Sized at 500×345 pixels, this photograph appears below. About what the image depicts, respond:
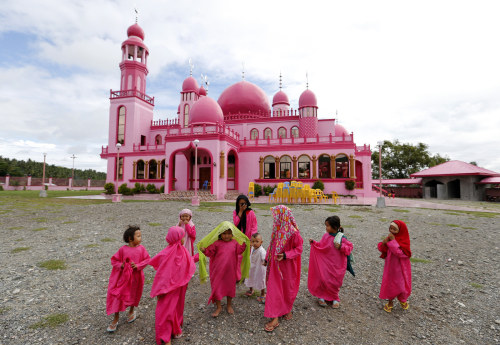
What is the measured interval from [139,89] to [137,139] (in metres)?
5.29

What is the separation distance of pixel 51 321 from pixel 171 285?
5.41ft

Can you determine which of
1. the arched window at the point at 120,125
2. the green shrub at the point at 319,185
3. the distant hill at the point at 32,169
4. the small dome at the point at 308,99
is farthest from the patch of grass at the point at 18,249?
the distant hill at the point at 32,169

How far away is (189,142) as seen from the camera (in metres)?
18.7

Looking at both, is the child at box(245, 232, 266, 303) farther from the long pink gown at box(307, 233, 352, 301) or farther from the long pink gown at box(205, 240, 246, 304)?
the long pink gown at box(307, 233, 352, 301)

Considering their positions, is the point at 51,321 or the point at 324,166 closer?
the point at 51,321

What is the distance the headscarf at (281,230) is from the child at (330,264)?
14.7 inches

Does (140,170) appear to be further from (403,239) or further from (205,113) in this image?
(403,239)

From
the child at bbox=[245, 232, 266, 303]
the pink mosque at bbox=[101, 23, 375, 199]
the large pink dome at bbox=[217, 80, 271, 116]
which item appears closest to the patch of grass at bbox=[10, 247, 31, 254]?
the child at bbox=[245, 232, 266, 303]

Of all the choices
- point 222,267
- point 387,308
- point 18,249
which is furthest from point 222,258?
point 18,249

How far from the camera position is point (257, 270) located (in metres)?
3.54

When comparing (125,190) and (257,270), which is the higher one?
(125,190)

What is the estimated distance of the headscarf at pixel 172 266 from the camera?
8.57ft

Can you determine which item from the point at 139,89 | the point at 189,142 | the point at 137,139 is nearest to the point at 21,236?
the point at 189,142

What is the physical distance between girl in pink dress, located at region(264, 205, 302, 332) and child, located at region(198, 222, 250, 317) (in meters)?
0.46
